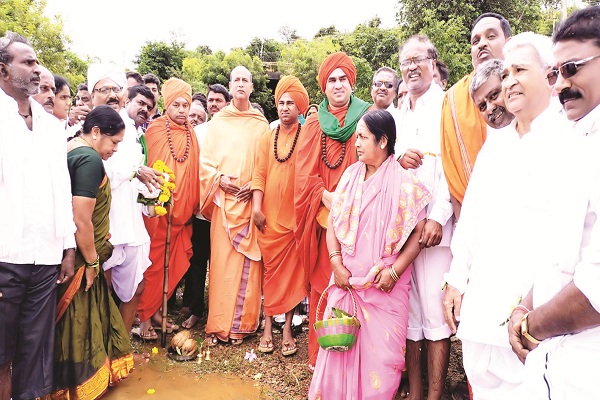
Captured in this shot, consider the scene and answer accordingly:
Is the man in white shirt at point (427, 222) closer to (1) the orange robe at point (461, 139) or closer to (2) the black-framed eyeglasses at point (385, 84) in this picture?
(1) the orange robe at point (461, 139)

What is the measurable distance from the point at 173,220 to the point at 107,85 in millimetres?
1510

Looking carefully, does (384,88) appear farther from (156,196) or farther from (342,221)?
(156,196)

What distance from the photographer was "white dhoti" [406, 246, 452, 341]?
10.5ft

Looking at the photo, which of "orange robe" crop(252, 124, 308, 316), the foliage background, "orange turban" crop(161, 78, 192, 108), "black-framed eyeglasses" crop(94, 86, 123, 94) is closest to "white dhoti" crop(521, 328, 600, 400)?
"orange robe" crop(252, 124, 308, 316)

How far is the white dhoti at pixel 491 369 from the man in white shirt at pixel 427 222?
35.4 inches

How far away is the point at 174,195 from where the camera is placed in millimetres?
4859

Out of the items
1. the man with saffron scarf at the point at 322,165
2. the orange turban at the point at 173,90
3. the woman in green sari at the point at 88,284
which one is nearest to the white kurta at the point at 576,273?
the man with saffron scarf at the point at 322,165

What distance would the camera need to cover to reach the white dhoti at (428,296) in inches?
126

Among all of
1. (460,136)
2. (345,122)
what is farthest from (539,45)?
(345,122)

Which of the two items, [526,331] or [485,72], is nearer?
[526,331]

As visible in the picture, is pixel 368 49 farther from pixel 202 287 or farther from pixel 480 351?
pixel 480 351

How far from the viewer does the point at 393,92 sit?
17.8 ft

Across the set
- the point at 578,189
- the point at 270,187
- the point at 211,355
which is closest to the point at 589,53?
the point at 578,189

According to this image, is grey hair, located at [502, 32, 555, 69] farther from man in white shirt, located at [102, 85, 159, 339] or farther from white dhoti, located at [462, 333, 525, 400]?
man in white shirt, located at [102, 85, 159, 339]
